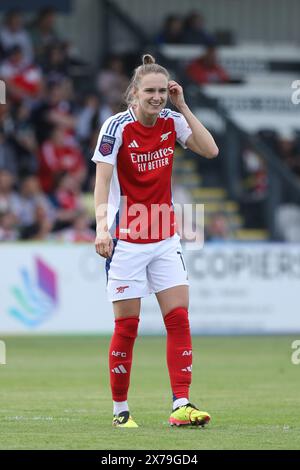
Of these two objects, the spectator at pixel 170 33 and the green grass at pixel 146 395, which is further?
the spectator at pixel 170 33

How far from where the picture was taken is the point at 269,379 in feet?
42.9

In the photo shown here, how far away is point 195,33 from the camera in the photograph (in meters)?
26.6

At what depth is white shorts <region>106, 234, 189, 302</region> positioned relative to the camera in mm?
8820

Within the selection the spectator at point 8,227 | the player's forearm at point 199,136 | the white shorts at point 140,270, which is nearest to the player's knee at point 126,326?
the white shorts at point 140,270

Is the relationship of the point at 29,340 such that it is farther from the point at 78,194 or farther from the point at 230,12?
the point at 230,12

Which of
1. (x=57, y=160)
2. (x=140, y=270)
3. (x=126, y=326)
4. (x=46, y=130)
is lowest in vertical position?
(x=126, y=326)

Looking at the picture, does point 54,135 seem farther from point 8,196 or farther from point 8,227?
point 8,227

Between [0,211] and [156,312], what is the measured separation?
2.92 metres

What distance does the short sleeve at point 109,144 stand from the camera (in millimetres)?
8773

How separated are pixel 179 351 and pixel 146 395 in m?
2.59

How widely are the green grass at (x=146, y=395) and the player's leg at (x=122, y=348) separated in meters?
0.20

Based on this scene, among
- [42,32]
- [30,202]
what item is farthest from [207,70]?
[30,202]

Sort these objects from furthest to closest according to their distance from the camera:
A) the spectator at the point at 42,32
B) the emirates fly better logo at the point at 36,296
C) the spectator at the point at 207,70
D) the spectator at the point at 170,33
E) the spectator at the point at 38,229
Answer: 1. the spectator at the point at 170,33
2. the spectator at the point at 207,70
3. the spectator at the point at 42,32
4. the spectator at the point at 38,229
5. the emirates fly better logo at the point at 36,296

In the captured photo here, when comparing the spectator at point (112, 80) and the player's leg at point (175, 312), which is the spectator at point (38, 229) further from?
the player's leg at point (175, 312)
